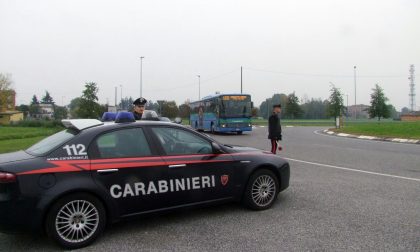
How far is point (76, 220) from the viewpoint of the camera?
466 centimetres

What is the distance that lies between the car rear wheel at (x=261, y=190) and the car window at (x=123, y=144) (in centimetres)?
175

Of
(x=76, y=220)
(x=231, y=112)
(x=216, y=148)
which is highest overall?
(x=231, y=112)

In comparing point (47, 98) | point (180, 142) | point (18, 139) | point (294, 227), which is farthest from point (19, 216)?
point (47, 98)

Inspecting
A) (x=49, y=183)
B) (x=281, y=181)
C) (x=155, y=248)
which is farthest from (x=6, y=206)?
(x=281, y=181)

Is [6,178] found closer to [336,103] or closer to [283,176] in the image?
[283,176]

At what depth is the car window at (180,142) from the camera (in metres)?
5.43

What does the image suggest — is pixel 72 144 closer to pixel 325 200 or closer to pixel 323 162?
pixel 325 200

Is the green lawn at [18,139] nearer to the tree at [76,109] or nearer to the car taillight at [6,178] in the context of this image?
the car taillight at [6,178]

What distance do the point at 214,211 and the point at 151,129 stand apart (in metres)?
1.68

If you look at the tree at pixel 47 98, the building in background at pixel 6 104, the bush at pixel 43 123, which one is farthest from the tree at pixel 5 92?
the tree at pixel 47 98

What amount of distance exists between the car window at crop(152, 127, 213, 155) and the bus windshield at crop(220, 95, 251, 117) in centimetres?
2190

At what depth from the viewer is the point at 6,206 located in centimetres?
431

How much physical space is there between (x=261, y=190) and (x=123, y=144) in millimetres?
2306

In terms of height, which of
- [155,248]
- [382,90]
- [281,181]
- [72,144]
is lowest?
[155,248]
